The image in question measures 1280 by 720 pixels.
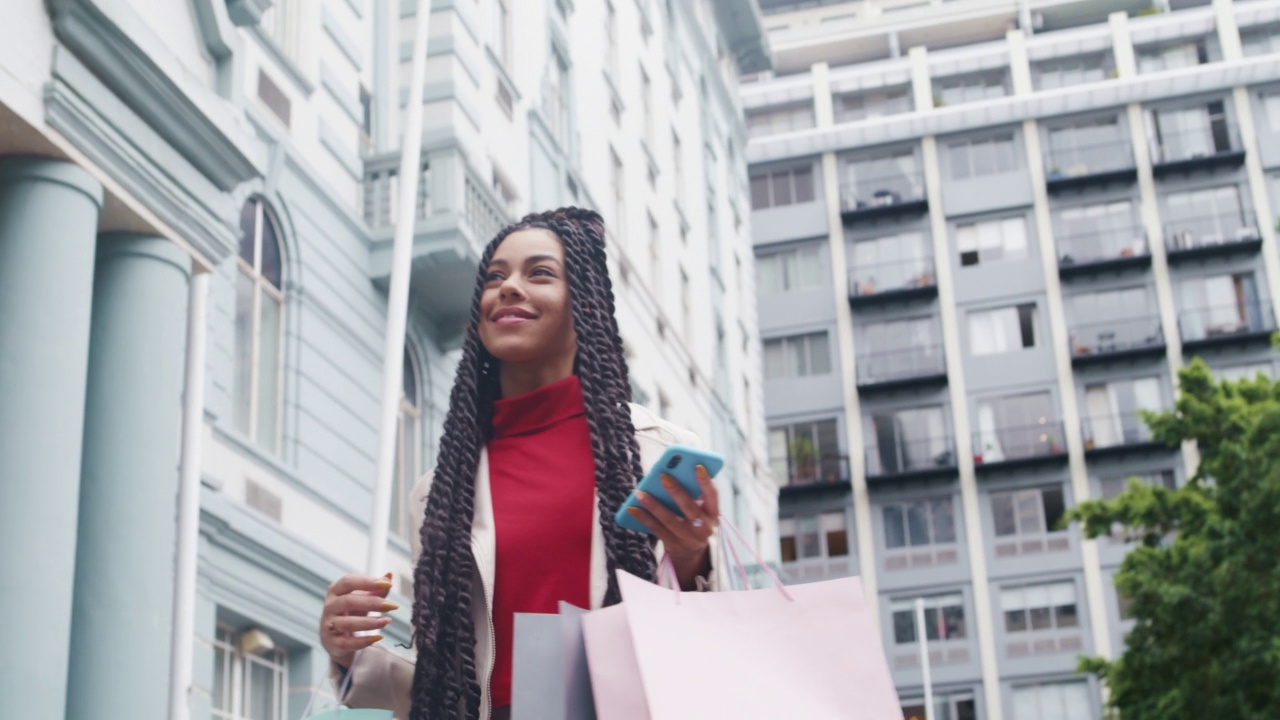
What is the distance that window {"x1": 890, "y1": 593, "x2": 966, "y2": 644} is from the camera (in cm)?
4759

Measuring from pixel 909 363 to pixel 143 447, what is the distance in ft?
142

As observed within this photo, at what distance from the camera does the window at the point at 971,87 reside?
181 feet

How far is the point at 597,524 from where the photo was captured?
3391mm

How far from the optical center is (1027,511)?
159ft

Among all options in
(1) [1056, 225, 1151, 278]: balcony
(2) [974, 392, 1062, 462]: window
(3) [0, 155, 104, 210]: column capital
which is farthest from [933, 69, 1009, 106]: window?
(3) [0, 155, 104, 210]: column capital

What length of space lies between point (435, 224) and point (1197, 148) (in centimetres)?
3959

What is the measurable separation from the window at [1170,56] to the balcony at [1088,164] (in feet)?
12.1

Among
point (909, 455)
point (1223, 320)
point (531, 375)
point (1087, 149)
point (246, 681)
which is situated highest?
point (1087, 149)

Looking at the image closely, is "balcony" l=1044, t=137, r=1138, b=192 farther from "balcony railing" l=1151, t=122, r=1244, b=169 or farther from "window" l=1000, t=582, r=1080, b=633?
"window" l=1000, t=582, r=1080, b=633

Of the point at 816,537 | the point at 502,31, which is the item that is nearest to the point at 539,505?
the point at 502,31

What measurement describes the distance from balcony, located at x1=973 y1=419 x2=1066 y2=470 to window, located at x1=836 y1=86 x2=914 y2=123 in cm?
1182

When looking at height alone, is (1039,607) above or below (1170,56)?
below

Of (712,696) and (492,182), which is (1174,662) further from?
(712,696)

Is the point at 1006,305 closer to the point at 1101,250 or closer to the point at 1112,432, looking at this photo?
the point at 1101,250
